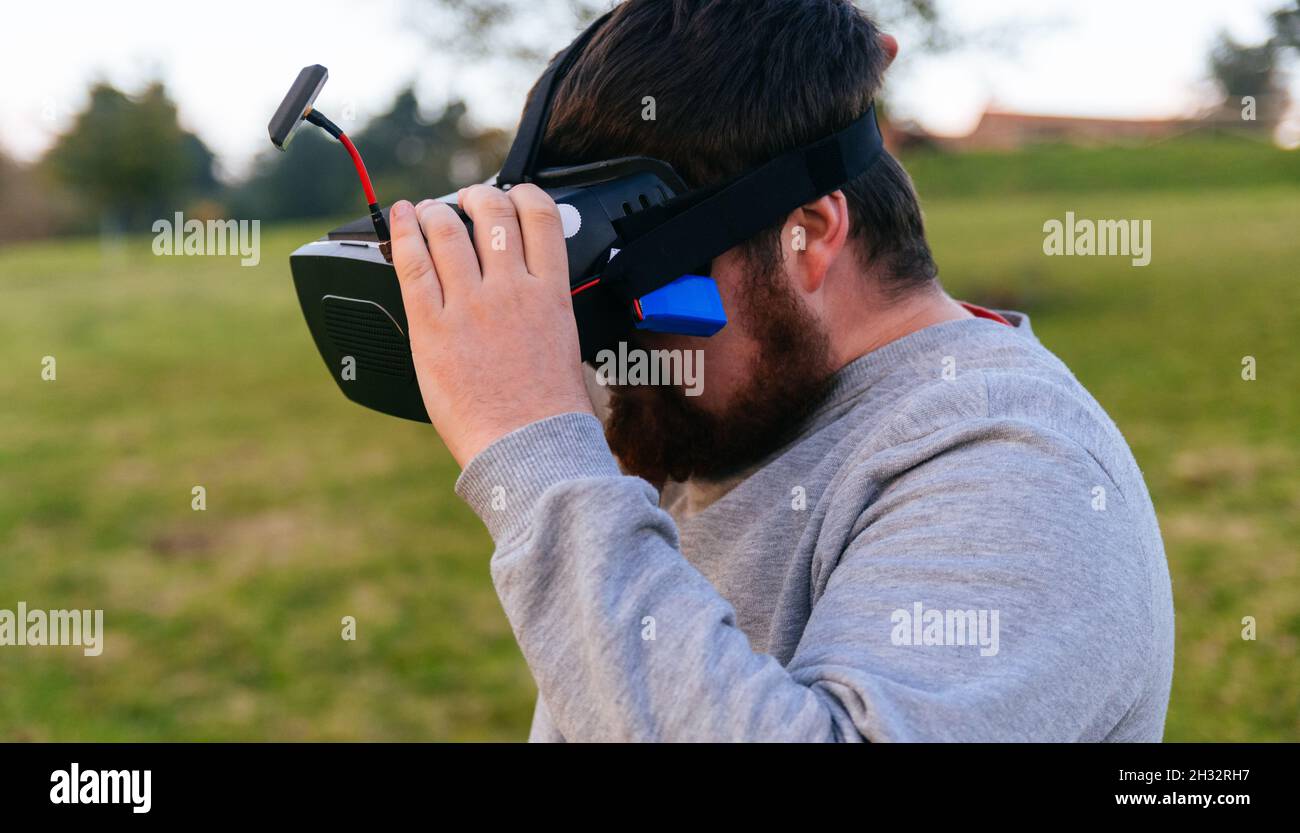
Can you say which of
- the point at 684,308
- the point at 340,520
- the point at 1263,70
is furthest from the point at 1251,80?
the point at 684,308

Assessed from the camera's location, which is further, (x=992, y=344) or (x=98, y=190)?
(x=98, y=190)

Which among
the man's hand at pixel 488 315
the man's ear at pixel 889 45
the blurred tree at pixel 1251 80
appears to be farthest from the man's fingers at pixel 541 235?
the blurred tree at pixel 1251 80

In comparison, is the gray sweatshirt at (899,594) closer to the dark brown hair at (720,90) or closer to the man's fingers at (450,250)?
the man's fingers at (450,250)

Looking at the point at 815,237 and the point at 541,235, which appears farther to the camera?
the point at 815,237

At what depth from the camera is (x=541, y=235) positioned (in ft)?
4.18

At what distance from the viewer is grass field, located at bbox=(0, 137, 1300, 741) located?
15.9 feet

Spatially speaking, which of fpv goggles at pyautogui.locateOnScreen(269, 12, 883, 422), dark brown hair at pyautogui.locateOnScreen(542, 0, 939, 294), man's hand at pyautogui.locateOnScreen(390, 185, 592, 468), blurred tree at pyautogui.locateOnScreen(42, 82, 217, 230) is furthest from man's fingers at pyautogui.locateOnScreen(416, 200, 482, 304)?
blurred tree at pyautogui.locateOnScreen(42, 82, 217, 230)

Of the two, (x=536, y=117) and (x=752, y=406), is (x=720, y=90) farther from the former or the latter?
(x=752, y=406)

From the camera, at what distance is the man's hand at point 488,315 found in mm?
1201

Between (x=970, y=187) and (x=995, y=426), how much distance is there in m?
29.1

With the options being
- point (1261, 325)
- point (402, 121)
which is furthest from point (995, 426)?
point (402, 121)

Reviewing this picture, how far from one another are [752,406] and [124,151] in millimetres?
27820

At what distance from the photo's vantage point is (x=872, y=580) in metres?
1.17
